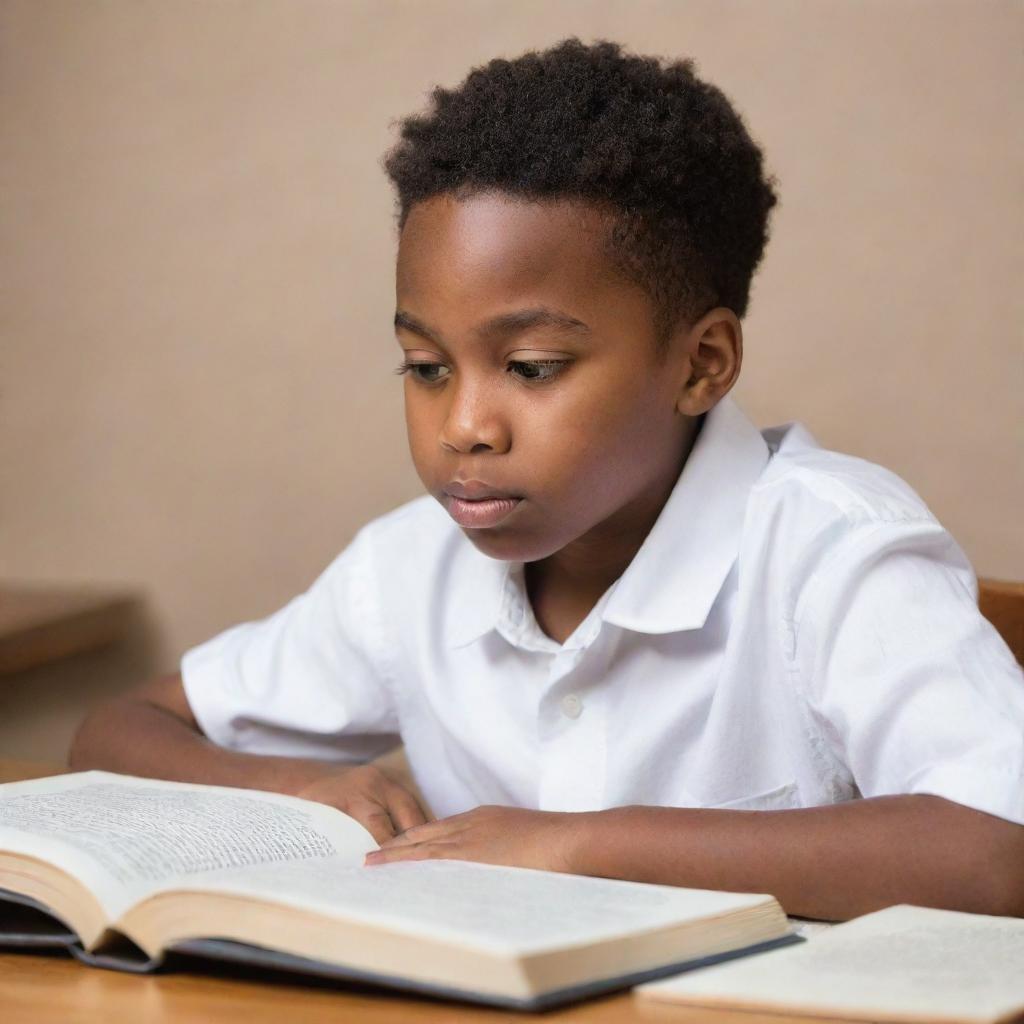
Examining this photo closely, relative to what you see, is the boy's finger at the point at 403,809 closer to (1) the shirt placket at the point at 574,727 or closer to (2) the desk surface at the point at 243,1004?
(1) the shirt placket at the point at 574,727

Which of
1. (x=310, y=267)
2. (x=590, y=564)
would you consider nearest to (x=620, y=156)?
(x=590, y=564)

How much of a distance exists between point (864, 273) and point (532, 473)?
76cm

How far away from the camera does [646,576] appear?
1.08m

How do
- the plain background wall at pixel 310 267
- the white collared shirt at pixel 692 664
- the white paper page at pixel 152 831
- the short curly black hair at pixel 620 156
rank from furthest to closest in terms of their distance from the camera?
the plain background wall at pixel 310 267, the short curly black hair at pixel 620 156, the white collared shirt at pixel 692 664, the white paper page at pixel 152 831

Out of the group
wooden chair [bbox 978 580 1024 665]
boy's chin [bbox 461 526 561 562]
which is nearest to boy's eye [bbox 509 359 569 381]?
boy's chin [bbox 461 526 561 562]

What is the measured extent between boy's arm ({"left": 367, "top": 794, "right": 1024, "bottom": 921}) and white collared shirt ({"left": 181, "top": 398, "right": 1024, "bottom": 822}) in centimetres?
3

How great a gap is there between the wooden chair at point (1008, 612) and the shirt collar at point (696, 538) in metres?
0.23

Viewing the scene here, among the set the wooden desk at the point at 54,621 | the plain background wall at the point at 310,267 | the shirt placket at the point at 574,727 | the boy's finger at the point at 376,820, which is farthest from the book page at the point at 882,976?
the wooden desk at the point at 54,621

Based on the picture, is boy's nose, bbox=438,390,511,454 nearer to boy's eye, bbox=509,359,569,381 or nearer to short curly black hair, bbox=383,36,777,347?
boy's eye, bbox=509,359,569,381

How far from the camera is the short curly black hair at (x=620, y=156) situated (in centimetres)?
99

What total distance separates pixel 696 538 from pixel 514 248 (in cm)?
27

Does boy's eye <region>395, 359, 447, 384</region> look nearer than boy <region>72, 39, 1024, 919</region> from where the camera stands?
No

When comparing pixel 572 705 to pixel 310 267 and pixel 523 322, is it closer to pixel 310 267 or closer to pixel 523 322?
pixel 523 322

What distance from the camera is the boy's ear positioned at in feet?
3.50
